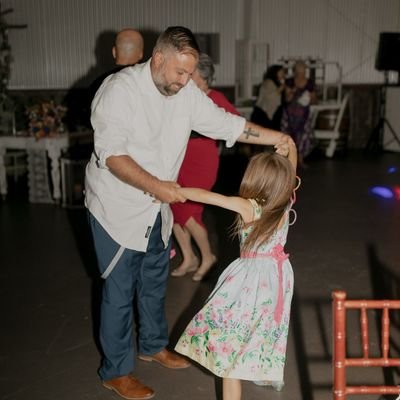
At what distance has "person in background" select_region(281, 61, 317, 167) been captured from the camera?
8508 millimetres

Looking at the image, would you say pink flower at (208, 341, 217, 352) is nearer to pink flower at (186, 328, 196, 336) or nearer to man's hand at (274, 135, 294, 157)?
pink flower at (186, 328, 196, 336)

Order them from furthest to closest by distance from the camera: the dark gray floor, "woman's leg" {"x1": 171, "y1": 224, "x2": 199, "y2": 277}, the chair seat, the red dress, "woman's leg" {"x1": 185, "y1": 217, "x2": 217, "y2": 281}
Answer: the chair seat < "woman's leg" {"x1": 171, "y1": 224, "x2": 199, "y2": 277} < "woman's leg" {"x1": 185, "y1": 217, "x2": 217, "y2": 281} < the red dress < the dark gray floor

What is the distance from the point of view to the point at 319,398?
2641mm

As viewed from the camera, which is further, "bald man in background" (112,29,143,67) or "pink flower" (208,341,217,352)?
"bald man in background" (112,29,143,67)

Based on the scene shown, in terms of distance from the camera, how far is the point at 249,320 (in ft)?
7.30

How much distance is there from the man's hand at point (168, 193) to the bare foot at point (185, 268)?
2.08 meters

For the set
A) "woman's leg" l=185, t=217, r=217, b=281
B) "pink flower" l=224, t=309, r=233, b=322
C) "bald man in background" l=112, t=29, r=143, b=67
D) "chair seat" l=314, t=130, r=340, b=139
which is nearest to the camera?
"pink flower" l=224, t=309, r=233, b=322

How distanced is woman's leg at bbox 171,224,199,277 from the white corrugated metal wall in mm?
6855

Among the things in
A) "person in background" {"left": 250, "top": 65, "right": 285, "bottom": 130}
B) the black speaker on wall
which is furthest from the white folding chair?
the black speaker on wall

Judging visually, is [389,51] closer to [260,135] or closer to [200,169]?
[200,169]

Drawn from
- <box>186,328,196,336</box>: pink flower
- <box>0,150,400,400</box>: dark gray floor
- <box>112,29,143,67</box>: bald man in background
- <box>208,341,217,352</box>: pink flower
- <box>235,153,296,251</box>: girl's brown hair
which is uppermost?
<box>112,29,143,67</box>: bald man in background

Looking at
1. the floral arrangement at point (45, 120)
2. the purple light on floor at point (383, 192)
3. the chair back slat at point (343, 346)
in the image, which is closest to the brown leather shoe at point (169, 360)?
the chair back slat at point (343, 346)

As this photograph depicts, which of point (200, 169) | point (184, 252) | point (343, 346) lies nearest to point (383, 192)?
point (184, 252)

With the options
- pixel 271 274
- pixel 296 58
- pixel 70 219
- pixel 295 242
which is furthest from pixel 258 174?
pixel 296 58
